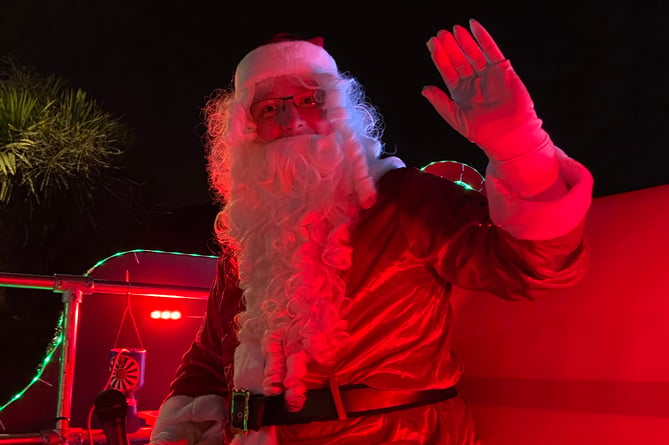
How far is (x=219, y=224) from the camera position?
1.90 metres

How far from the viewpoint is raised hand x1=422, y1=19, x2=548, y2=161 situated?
1039 millimetres

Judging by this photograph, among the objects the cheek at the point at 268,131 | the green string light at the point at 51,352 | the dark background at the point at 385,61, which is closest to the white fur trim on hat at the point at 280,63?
the cheek at the point at 268,131

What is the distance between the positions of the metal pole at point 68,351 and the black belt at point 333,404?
3.96 ft

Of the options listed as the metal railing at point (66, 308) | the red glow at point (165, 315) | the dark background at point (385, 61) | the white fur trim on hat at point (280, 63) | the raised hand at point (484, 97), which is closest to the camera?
the raised hand at point (484, 97)

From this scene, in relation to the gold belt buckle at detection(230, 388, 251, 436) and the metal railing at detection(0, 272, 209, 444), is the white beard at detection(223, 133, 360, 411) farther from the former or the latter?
the metal railing at detection(0, 272, 209, 444)

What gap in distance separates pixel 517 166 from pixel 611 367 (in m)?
0.57

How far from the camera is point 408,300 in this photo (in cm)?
144

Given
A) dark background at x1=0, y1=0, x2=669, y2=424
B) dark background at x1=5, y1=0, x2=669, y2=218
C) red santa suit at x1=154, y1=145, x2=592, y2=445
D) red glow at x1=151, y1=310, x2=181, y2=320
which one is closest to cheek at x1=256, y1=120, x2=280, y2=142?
red santa suit at x1=154, y1=145, x2=592, y2=445

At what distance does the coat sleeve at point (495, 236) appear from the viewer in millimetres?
1094

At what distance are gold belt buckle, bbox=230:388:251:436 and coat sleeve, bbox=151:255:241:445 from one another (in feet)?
0.45

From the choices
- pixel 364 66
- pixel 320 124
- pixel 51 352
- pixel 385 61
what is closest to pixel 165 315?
pixel 51 352

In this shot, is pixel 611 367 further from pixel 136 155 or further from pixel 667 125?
pixel 136 155

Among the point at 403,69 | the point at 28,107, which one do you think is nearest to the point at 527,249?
the point at 403,69

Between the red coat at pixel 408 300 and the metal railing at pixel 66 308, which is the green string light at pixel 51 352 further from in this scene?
the red coat at pixel 408 300
